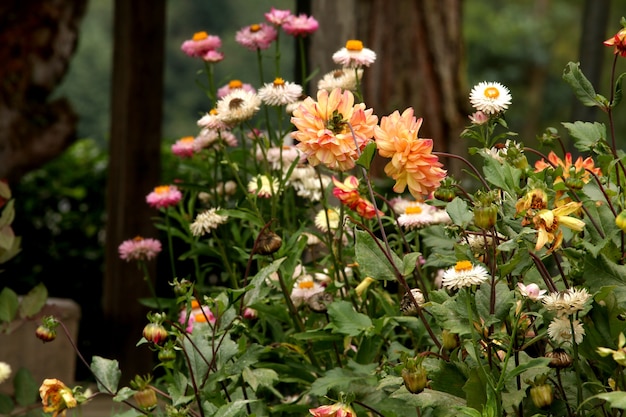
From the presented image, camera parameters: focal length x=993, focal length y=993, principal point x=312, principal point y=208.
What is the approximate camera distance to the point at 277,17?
1.94 m

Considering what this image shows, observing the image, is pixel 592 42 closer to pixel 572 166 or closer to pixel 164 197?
pixel 164 197

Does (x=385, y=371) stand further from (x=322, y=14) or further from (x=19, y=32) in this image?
(x=19, y=32)

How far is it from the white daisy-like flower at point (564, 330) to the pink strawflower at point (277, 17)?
970 mm

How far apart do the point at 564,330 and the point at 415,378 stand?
0.65 feet

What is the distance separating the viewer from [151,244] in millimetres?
1998

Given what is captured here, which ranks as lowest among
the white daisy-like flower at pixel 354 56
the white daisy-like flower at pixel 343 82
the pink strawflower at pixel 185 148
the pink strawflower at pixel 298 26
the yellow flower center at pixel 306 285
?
the yellow flower center at pixel 306 285

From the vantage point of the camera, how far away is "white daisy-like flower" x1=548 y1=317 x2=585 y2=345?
116cm

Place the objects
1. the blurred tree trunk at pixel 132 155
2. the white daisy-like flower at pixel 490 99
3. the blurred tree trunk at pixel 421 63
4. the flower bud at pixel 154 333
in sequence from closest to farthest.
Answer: the flower bud at pixel 154 333 < the white daisy-like flower at pixel 490 99 < the blurred tree trunk at pixel 132 155 < the blurred tree trunk at pixel 421 63

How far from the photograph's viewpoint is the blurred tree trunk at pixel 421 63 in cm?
462

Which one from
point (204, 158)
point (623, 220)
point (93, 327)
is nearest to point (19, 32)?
point (93, 327)

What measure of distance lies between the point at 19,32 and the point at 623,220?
10.2 feet

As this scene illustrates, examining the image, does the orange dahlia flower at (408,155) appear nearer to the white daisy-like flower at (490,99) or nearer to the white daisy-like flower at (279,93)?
the white daisy-like flower at (490,99)

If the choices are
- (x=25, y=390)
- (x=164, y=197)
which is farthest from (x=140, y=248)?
(x=25, y=390)

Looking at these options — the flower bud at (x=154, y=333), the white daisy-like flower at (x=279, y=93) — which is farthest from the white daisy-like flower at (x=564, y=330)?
the white daisy-like flower at (x=279, y=93)
